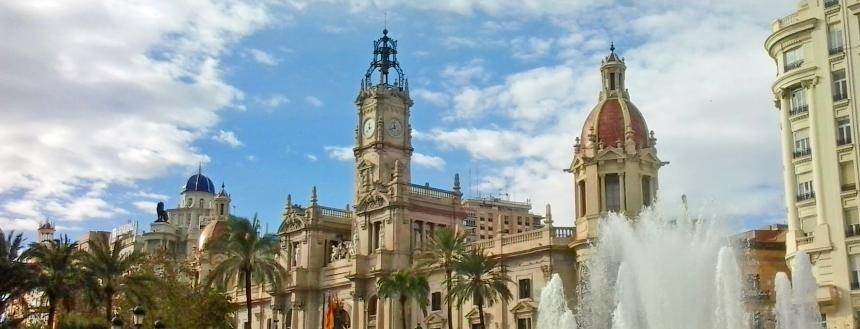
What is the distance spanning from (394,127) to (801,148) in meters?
34.2

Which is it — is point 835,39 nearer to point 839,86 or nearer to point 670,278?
point 839,86

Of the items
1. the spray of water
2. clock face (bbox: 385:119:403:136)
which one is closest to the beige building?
the spray of water

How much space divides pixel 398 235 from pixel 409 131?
36.0 ft

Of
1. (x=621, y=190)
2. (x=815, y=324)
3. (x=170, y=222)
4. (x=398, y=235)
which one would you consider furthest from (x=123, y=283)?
(x=170, y=222)

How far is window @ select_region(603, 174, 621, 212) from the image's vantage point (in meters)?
52.0

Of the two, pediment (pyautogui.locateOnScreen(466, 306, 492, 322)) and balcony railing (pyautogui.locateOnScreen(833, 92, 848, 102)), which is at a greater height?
balcony railing (pyautogui.locateOnScreen(833, 92, 848, 102))

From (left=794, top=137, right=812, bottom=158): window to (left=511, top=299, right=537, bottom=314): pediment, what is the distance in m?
16.7

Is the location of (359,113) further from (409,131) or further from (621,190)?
(621,190)

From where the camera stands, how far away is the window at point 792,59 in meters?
45.3

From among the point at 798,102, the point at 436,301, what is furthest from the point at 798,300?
the point at 436,301

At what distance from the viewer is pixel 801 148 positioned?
4497 centimetres

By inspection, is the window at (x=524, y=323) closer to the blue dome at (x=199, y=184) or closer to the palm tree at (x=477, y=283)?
the palm tree at (x=477, y=283)

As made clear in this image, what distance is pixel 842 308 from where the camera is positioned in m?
41.3

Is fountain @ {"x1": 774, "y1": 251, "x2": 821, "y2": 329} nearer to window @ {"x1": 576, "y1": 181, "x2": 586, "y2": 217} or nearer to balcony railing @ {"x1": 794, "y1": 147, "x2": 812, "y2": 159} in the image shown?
balcony railing @ {"x1": 794, "y1": 147, "x2": 812, "y2": 159}
